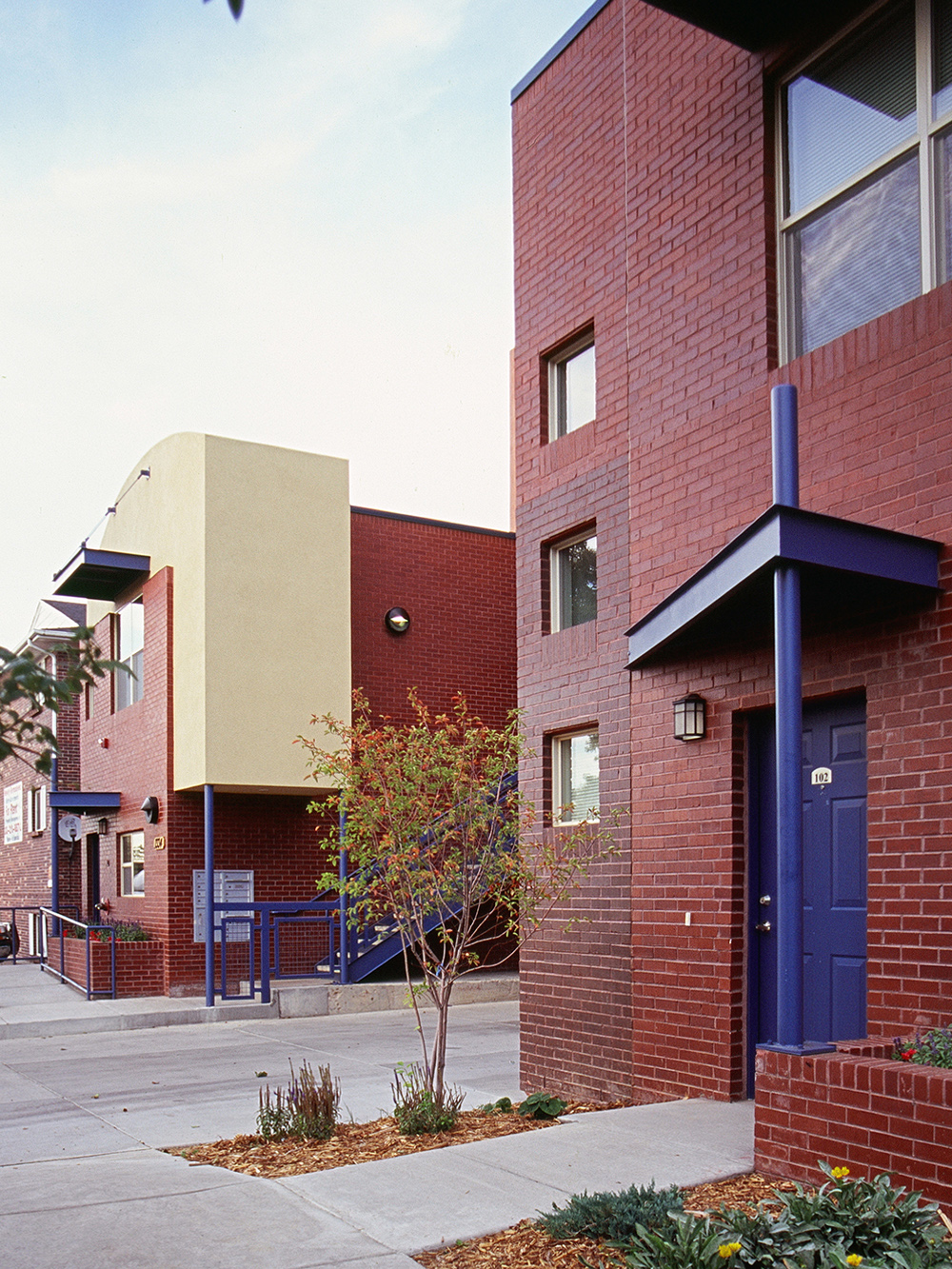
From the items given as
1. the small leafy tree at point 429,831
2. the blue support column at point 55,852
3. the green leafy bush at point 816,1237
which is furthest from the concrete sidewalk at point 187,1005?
the green leafy bush at point 816,1237

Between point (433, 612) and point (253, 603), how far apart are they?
3.88 m

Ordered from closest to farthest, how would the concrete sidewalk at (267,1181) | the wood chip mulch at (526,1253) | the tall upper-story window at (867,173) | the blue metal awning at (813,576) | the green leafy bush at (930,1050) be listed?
the wood chip mulch at (526,1253) → the concrete sidewalk at (267,1181) → the green leafy bush at (930,1050) → the blue metal awning at (813,576) → the tall upper-story window at (867,173)

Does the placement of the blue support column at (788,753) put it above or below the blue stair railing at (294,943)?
above

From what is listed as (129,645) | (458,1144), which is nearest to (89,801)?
(129,645)

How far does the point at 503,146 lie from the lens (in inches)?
451

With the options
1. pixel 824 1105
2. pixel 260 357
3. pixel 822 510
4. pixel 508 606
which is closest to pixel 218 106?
pixel 824 1105

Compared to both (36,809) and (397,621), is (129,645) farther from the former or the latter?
(36,809)

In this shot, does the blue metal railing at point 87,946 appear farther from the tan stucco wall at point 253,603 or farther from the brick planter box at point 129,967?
the tan stucco wall at point 253,603

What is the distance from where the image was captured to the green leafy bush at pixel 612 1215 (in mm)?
4758

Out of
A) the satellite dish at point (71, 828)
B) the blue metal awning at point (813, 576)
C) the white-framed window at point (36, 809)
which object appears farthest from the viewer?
the white-framed window at point (36, 809)

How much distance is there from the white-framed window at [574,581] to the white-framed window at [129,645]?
1049 centimetres

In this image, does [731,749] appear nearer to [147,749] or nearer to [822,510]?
[822,510]

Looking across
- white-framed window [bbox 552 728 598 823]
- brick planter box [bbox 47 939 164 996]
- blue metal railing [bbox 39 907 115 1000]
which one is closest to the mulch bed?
white-framed window [bbox 552 728 598 823]

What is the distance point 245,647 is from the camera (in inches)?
670
